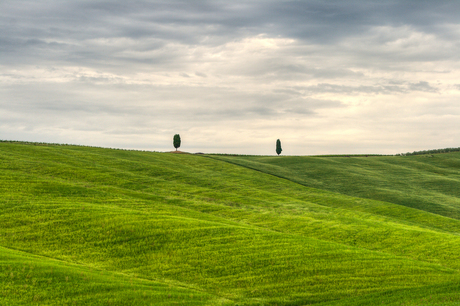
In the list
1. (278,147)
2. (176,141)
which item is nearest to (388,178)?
(278,147)

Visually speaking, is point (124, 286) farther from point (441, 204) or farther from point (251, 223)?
point (441, 204)

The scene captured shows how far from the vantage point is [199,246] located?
20.8 meters

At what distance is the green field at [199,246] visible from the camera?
49.8 feet

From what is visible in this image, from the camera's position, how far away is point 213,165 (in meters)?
65.5

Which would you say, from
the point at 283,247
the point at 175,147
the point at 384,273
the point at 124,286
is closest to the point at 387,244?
the point at 384,273

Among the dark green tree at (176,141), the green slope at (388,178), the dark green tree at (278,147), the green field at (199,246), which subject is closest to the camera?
the green field at (199,246)

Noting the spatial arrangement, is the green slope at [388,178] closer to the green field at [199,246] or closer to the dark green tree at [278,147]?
the green field at [199,246]

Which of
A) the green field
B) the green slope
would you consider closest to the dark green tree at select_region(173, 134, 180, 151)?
the green slope

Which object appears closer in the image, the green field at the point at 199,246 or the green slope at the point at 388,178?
the green field at the point at 199,246

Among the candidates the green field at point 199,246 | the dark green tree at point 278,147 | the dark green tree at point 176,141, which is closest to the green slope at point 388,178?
the green field at point 199,246

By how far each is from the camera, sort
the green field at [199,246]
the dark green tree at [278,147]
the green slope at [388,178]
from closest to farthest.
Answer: the green field at [199,246], the green slope at [388,178], the dark green tree at [278,147]

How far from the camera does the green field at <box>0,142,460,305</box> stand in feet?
49.8

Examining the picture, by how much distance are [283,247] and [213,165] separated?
44836 millimetres

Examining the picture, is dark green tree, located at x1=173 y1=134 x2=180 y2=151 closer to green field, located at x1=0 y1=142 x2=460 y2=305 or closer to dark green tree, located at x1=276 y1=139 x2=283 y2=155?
dark green tree, located at x1=276 y1=139 x2=283 y2=155
